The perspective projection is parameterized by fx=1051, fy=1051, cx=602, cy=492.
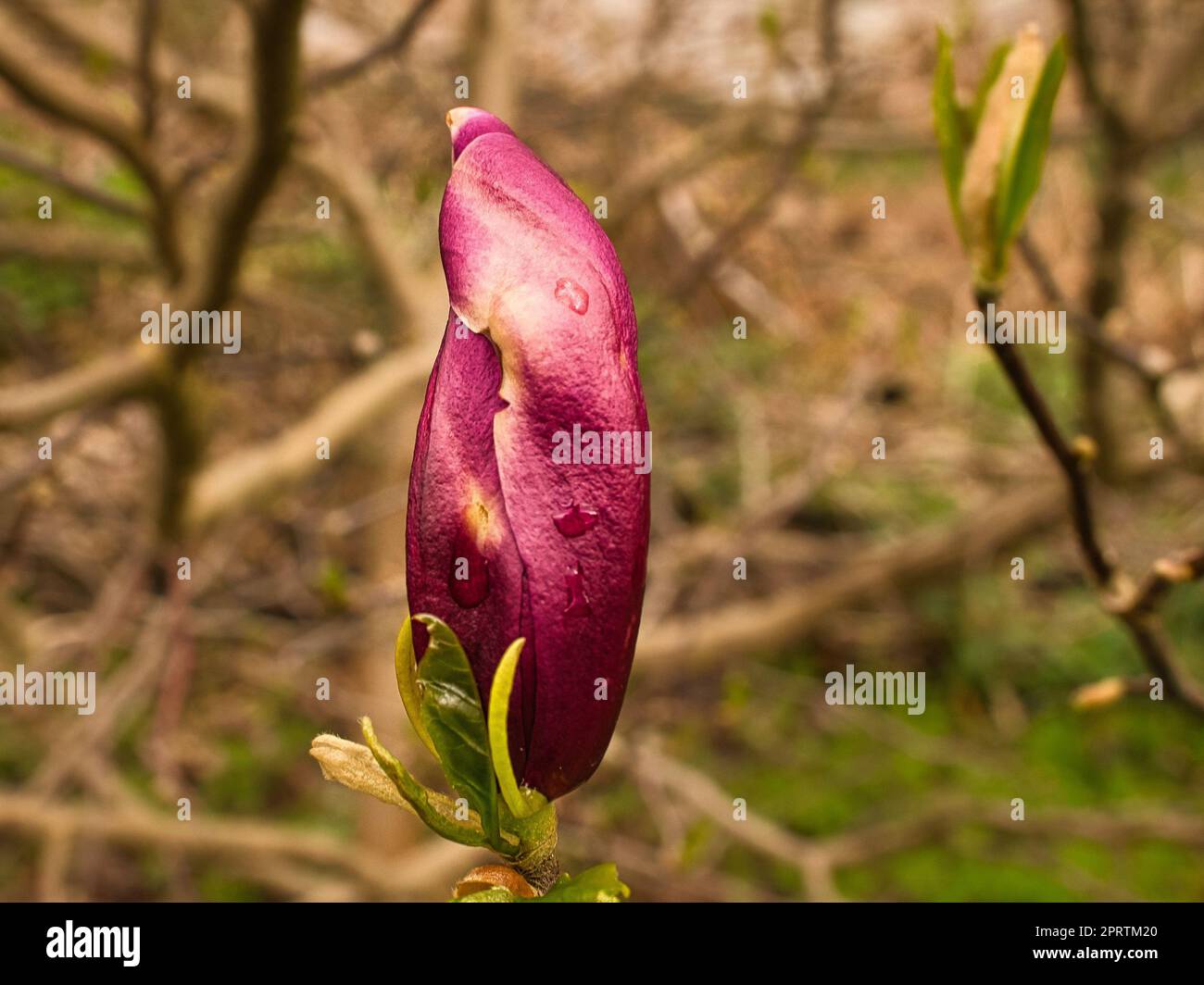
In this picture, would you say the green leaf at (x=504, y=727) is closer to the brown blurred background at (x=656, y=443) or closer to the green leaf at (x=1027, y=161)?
the green leaf at (x=1027, y=161)

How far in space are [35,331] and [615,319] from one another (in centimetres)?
266

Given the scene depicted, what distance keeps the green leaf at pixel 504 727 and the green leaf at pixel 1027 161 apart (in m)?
0.36

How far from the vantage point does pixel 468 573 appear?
35 cm

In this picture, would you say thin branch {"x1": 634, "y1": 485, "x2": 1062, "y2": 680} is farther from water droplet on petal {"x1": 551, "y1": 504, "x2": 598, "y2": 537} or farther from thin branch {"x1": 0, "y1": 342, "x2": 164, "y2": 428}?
water droplet on petal {"x1": 551, "y1": 504, "x2": 598, "y2": 537}

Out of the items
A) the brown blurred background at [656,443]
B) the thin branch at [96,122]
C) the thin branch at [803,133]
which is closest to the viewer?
the thin branch at [96,122]

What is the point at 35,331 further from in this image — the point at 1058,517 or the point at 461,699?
the point at 461,699

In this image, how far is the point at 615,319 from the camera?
A: 1.13ft

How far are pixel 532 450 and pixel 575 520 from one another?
28 millimetres

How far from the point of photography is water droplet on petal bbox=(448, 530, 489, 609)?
35cm

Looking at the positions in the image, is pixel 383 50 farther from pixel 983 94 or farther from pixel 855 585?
pixel 855 585

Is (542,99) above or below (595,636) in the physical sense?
above

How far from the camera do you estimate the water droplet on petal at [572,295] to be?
0.33m

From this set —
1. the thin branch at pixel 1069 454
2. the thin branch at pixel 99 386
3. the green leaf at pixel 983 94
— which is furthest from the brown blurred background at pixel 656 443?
the green leaf at pixel 983 94
